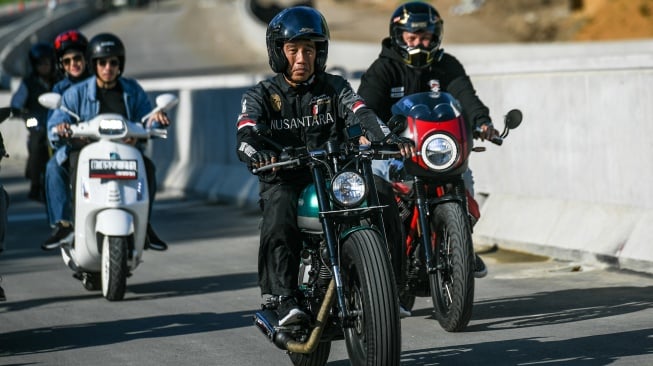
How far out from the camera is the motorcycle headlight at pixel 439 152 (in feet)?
27.3

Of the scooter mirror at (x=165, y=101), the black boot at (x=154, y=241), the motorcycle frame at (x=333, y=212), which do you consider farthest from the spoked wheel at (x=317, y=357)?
the black boot at (x=154, y=241)

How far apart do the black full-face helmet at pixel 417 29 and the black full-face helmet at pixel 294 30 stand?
2.04 meters

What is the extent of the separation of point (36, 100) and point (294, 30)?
864cm

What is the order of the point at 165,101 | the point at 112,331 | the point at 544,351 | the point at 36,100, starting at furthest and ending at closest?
the point at 36,100 < the point at 165,101 < the point at 112,331 < the point at 544,351

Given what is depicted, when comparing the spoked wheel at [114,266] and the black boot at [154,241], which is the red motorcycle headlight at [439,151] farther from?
the black boot at [154,241]

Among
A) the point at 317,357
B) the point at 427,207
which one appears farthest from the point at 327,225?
the point at 427,207

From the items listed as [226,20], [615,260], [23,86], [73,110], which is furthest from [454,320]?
[226,20]

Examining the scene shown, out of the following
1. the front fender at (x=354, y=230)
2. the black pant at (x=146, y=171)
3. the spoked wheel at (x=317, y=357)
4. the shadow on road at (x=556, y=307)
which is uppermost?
the front fender at (x=354, y=230)

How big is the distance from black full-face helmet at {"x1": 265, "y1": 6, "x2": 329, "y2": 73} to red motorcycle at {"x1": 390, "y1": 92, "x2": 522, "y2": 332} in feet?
4.30

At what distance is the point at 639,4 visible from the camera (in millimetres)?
46500

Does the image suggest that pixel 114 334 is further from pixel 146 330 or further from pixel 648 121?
pixel 648 121

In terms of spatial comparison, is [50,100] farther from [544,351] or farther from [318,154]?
[544,351]

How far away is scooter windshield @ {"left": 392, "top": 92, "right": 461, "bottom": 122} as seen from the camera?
8352 millimetres

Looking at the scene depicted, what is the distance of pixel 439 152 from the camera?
833cm
